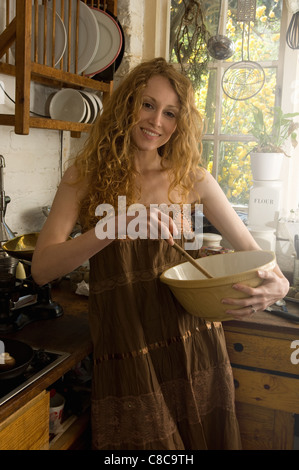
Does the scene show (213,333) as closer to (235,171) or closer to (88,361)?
(88,361)

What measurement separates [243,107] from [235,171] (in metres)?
0.32

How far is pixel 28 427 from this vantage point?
3.28ft

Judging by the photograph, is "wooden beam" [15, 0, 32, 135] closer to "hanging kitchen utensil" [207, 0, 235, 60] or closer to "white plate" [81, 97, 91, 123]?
"white plate" [81, 97, 91, 123]

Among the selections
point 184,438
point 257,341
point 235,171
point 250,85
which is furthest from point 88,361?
point 250,85

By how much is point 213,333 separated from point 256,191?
0.98 m

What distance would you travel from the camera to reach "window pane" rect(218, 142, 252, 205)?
7.63 feet

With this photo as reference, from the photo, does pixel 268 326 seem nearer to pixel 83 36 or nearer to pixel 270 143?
pixel 270 143

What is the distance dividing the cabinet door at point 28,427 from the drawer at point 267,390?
26.8 inches

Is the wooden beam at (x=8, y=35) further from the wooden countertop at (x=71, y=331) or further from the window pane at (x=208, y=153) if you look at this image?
the window pane at (x=208, y=153)

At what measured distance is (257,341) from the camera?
1.47 m

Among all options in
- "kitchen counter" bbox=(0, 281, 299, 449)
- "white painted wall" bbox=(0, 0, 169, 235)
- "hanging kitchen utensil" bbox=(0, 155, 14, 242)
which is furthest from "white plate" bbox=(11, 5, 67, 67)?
"kitchen counter" bbox=(0, 281, 299, 449)

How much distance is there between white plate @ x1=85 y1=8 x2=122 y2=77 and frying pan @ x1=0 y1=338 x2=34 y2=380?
4.19 feet

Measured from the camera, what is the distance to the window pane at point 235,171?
2326 millimetres

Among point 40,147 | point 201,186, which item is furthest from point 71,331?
point 40,147
